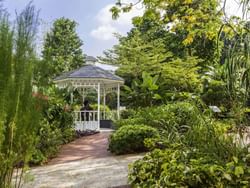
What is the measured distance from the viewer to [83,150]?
32.1ft

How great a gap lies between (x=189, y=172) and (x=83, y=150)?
624 centimetres

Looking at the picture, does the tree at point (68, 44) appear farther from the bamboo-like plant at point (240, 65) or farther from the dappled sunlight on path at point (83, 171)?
the bamboo-like plant at point (240, 65)

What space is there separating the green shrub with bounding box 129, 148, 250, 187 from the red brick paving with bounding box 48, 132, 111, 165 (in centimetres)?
400

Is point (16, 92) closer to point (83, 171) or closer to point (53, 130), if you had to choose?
point (83, 171)

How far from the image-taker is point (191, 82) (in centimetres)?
1691

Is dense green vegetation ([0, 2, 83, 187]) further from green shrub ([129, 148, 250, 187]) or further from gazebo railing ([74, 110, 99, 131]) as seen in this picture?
gazebo railing ([74, 110, 99, 131])

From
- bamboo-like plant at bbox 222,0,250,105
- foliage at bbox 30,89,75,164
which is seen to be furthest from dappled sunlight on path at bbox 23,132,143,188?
bamboo-like plant at bbox 222,0,250,105

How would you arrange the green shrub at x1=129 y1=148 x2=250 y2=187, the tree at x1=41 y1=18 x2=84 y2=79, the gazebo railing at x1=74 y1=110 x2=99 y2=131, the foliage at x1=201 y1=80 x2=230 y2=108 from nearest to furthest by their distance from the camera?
the green shrub at x1=129 y1=148 x2=250 y2=187 < the gazebo railing at x1=74 y1=110 x2=99 y2=131 < the foliage at x1=201 y1=80 x2=230 y2=108 < the tree at x1=41 y1=18 x2=84 y2=79

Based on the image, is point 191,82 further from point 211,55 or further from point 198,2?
point 198,2

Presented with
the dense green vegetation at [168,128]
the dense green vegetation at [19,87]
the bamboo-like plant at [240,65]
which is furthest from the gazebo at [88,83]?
the dense green vegetation at [19,87]

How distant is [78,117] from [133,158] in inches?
283

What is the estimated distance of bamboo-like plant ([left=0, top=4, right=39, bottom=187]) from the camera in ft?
10.8

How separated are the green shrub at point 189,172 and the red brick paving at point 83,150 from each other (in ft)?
13.1

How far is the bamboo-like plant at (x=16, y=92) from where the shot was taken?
10.8 feet
